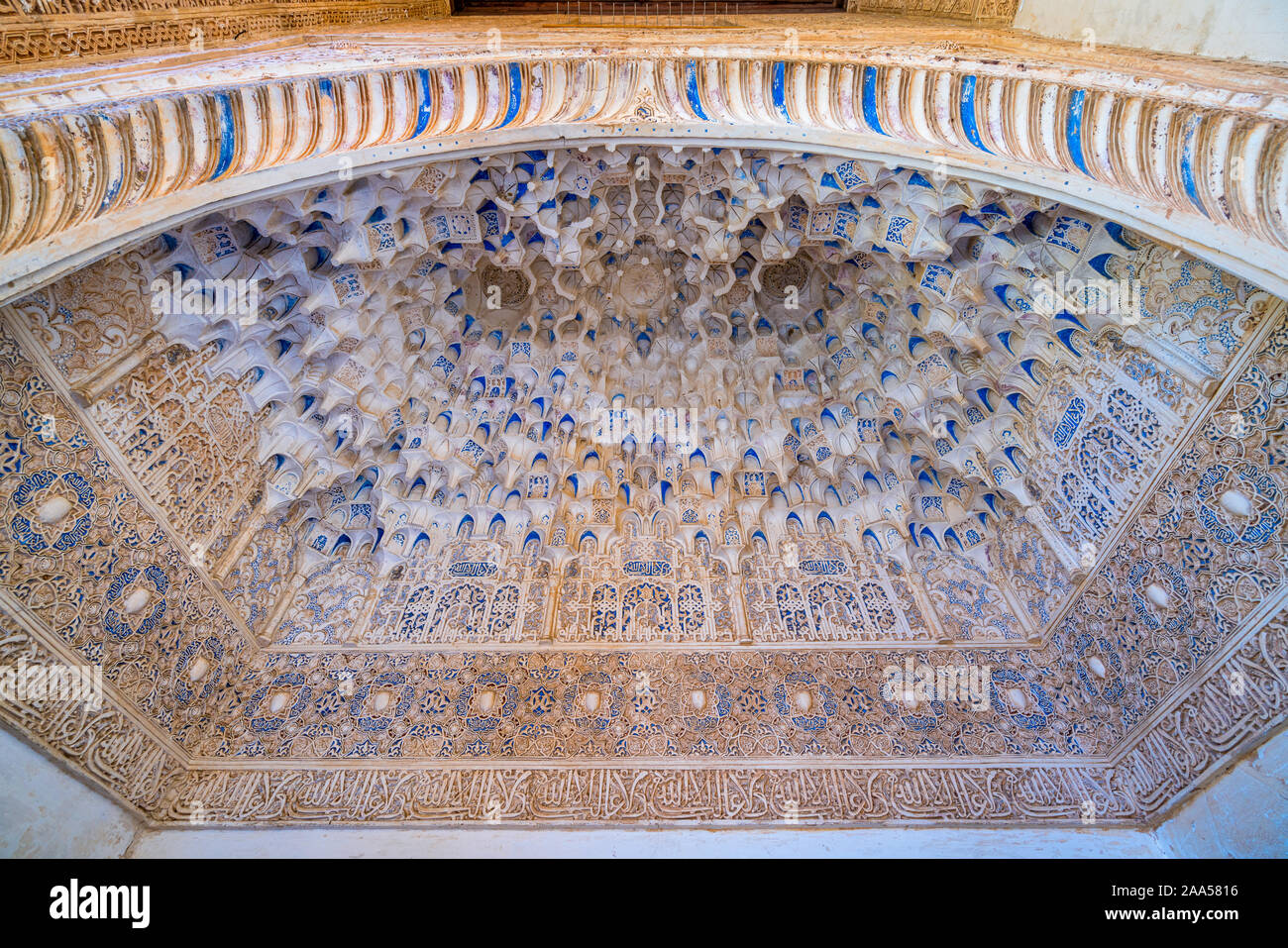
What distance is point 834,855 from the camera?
369 cm

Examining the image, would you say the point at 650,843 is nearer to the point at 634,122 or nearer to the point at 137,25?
the point at 634,122

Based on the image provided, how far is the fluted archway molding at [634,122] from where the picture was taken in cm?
217

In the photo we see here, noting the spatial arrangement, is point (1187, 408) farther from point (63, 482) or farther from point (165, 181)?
point (63, 482)

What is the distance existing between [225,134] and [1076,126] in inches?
149

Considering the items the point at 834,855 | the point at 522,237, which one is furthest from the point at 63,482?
the point at 834,855

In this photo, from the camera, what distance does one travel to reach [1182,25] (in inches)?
→ 117

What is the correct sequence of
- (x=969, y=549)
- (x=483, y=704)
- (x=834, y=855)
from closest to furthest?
(x=834, y=855), (x=483, y=704), (x=969, y=549)

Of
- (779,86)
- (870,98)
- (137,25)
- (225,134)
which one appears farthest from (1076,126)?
(137,25)

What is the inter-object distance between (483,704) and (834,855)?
248cm

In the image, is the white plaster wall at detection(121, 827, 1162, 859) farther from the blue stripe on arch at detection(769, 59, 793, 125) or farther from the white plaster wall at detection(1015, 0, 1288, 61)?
the blue stripe on arch at detection(769, 59, 793, 125)

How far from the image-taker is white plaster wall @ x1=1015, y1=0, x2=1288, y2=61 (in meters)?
2.58

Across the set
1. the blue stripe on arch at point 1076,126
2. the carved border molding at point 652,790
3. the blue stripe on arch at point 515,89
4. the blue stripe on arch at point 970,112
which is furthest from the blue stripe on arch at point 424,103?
the carved border molding at point 652,790

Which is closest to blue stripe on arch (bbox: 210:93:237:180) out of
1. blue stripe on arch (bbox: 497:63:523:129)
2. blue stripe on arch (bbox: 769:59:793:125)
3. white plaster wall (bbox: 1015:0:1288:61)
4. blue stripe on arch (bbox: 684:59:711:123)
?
blue stripe on arch (bbox: 497:63:523:129)

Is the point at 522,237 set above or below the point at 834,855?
above
